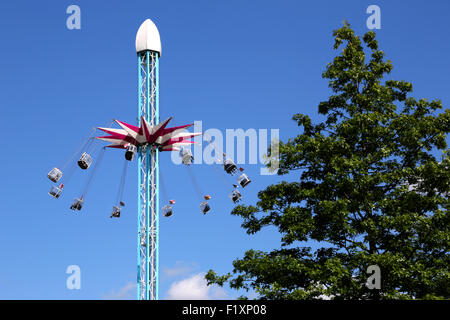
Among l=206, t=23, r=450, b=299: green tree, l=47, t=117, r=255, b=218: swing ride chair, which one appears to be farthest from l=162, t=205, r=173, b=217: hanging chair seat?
l=206, t=23, r=450, b=299: green tree

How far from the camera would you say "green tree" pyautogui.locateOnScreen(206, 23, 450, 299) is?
953 inches

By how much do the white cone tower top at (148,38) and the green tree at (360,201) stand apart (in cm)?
1993

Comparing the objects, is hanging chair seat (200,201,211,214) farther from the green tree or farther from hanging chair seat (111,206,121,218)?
the green tree

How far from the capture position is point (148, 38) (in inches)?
1817

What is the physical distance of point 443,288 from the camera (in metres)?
23.8

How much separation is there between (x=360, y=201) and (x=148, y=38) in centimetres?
2543

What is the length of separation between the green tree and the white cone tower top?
65.4ft

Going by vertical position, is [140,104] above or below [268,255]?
above
